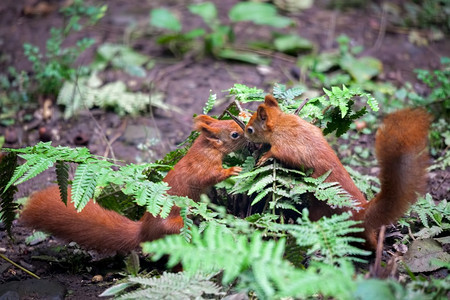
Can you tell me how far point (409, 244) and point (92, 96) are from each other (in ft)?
13.1

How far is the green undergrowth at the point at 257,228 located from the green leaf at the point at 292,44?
335cm

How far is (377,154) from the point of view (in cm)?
288

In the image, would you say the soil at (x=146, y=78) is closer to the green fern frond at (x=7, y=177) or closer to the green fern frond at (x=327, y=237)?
the green fern frond at (x=7, y=177)

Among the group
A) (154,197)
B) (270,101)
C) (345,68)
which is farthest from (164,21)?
(154,197)

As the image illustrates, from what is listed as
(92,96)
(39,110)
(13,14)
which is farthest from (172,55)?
(13,14)

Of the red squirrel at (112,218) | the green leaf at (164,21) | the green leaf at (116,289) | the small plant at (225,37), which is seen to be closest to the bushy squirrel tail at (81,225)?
the red squirrel at (112,218)

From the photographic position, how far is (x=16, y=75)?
6.43m

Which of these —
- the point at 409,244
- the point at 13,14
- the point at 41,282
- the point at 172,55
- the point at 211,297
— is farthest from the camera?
the point at 13,14

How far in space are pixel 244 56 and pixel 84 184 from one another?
444cm

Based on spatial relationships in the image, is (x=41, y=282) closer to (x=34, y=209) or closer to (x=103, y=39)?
(x=34, y=209)

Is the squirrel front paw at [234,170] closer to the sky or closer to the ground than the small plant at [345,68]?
closer to the sky

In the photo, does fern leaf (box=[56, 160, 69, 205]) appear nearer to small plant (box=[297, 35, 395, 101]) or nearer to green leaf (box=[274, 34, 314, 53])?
small plant (box=[297, 35, 395, 101])

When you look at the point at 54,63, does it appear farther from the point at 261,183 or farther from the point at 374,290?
the point at 374,290

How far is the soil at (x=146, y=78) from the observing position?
3.75 metres
